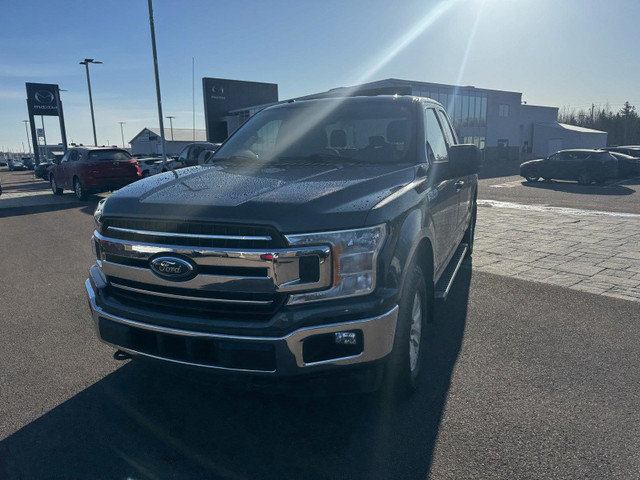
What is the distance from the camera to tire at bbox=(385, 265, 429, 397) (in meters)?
2.57

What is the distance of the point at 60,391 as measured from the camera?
3215 mm

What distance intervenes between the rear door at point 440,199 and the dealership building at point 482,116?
30.4m

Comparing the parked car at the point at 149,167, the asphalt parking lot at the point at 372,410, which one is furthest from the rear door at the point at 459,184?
the parked car at the point at 149,167

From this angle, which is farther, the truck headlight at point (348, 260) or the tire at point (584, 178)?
A: the tire at point (584, 178)

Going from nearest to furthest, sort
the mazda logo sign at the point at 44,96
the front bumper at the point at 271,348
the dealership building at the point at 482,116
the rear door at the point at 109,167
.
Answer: the front bumper at the point at 271,348
the rear door at the point at 109,167
the mazda logo sign at the point at 44,96
the dealership building at the point at 482,116

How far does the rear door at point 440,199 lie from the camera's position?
11.7ft

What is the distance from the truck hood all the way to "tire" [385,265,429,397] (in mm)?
553

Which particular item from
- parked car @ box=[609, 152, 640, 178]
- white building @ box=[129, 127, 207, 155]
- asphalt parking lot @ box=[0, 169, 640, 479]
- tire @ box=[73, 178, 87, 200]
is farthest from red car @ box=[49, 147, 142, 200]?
white building @ box=[129, 127, 207, 155]

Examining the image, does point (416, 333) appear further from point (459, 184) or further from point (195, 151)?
point (195, 151)

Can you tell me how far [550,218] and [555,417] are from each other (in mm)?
8709

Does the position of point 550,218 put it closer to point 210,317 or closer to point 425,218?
point 425,218

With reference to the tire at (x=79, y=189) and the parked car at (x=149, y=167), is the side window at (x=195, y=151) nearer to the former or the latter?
the tire at (x=79, y=189)

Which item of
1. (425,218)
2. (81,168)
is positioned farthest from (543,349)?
(81,168)

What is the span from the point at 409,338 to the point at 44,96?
4182cm
